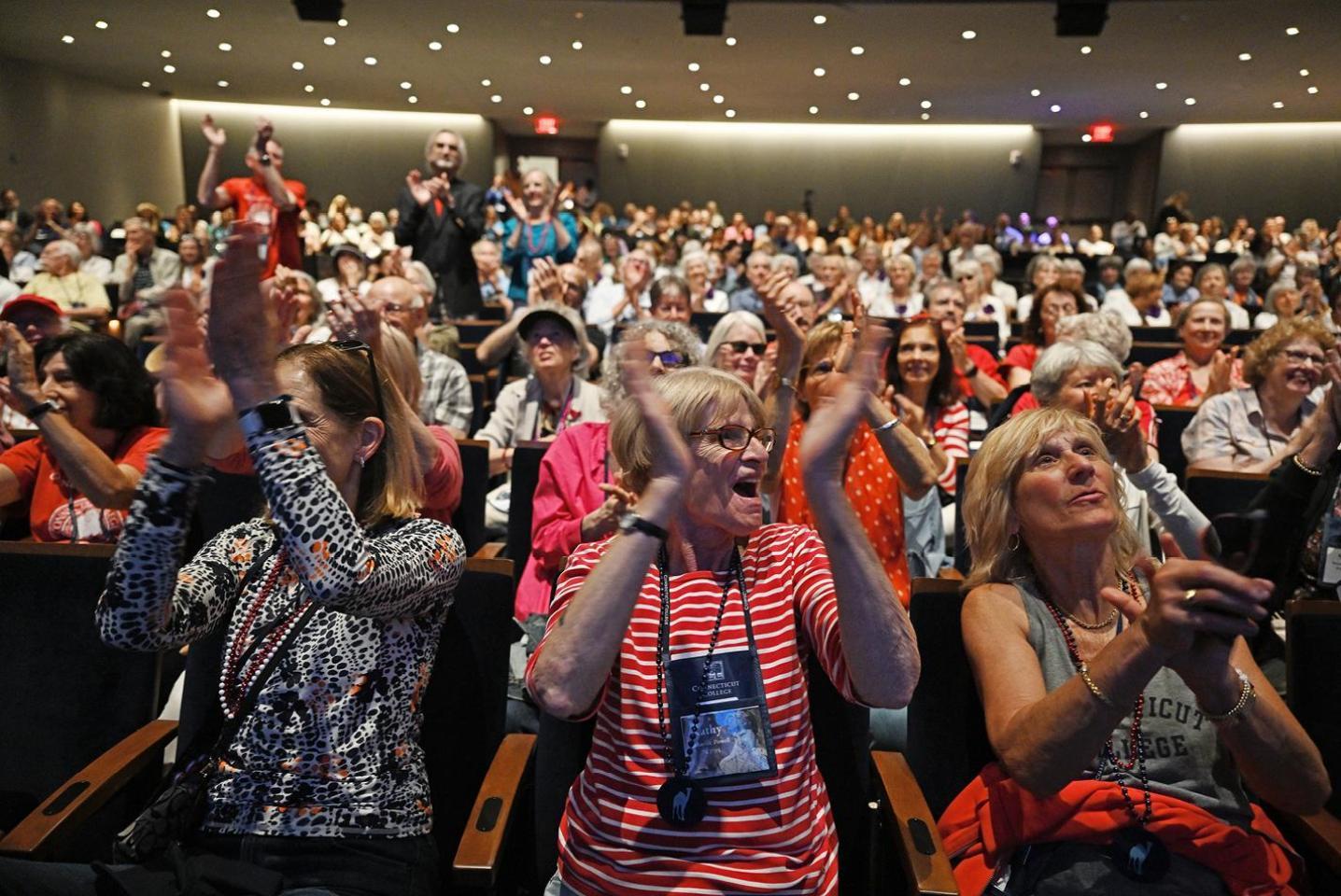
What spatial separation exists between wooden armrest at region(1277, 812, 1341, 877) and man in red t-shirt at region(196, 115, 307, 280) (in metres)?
4.82

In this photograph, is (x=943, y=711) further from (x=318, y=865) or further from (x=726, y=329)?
(x=726, y=329)

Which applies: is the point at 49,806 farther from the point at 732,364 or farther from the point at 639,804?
the point at 732,364

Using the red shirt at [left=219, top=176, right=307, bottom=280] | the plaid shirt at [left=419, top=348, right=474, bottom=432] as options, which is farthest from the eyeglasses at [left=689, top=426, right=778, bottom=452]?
the red shirt at [left=219, top=176, right=307, bottom=280]

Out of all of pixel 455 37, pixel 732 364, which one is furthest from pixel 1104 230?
pixel 732 364

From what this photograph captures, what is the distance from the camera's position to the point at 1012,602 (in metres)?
1.70

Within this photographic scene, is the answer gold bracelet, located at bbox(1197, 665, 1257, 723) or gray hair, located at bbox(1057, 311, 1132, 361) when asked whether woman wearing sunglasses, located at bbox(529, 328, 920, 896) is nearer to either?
gold bracelet, located at bbox(1197, 665, 1257, 723)

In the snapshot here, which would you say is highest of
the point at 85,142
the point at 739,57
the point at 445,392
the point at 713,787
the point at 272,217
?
the point at 739,57

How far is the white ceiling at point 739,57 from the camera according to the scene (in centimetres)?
1123

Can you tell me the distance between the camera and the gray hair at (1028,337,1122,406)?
8.91 feet

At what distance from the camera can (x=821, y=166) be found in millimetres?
20469

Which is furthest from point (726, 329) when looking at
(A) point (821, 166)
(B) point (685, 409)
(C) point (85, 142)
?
(A) point (821, 166)

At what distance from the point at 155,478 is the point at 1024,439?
1370mm

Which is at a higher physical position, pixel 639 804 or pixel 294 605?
pixel 294 605

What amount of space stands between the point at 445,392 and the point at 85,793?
2.58m
